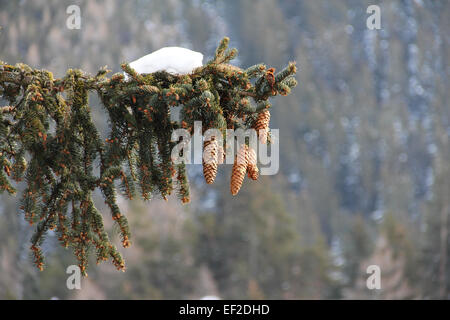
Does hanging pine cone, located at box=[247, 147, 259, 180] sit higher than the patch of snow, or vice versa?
the patch of snow

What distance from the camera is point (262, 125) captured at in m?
2.72

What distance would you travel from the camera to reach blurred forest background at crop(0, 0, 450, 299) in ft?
105

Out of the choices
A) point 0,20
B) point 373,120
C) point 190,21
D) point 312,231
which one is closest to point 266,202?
point 312,231

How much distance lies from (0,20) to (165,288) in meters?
17.7

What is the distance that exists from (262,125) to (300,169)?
57.2 metres

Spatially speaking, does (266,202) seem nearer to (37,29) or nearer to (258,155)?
(37,29)

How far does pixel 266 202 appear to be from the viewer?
122ft

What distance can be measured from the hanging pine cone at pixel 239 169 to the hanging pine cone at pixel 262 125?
83 millimetres

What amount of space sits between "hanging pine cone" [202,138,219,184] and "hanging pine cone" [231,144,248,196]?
97mm
